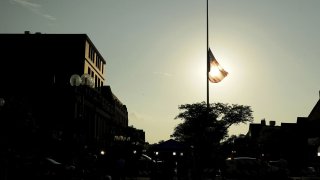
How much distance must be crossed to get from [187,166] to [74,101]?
2491 cm

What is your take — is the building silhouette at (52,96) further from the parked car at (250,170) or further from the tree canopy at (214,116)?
the tree canopy at (214,116)

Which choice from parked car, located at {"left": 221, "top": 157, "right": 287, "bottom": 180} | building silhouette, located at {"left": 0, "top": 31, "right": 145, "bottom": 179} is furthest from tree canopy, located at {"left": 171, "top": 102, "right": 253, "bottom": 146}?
parked car, located at {"left": 221, "top": 157, "right": 287, "bottom": 180}

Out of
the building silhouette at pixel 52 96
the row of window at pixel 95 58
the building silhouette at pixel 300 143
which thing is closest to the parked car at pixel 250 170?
the building silhouette at pixel 52 96

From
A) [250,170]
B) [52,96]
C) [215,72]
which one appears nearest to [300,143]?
[52,96]

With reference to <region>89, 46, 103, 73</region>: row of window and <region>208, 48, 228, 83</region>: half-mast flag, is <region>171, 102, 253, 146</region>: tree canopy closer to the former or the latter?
<region>89, 46, 103, 73</region>: row of window

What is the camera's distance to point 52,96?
48.7 metres

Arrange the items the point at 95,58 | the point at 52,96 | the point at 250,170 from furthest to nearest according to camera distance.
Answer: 1. the point at 95,58
2. the point at 52,96
3. the point at 250,170

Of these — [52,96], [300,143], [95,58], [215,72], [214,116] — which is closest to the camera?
A: [215,72]

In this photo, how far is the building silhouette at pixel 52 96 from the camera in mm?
38438

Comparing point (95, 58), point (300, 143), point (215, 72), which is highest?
point (95, 58)

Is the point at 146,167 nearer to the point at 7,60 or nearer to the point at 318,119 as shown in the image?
the point at 7,60

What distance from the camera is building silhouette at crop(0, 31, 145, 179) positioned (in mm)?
38438

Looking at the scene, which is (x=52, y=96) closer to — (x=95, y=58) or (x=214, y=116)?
(x=95, y=58)

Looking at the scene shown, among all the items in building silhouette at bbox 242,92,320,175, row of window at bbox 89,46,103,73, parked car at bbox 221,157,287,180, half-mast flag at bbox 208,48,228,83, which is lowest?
parked car at bbox 221,157,287,180
